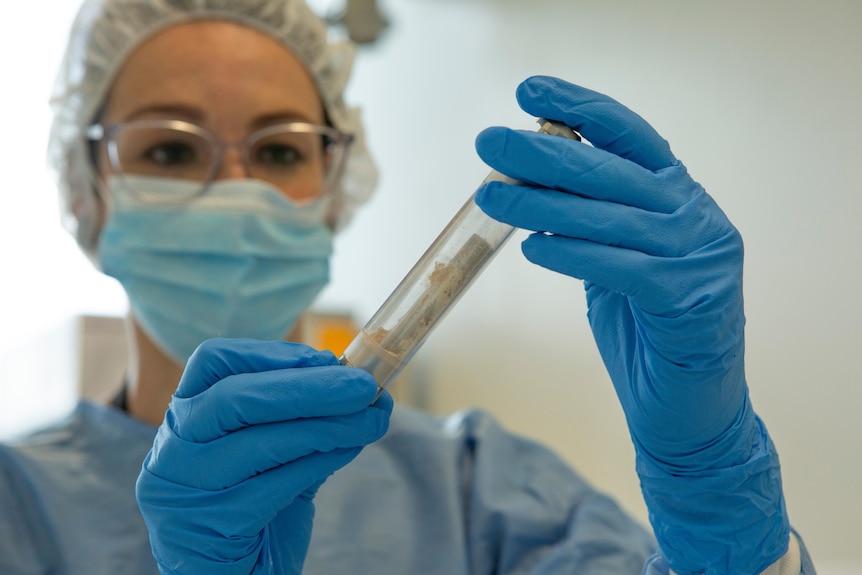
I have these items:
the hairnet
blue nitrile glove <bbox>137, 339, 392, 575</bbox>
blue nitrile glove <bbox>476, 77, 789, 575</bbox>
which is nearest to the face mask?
the hairnet

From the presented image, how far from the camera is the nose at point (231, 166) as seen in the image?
4.19 ft

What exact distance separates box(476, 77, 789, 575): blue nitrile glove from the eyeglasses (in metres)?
0.64

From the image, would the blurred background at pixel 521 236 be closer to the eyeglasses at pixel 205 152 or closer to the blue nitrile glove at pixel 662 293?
the blue nitrile glove at pixel 662 293

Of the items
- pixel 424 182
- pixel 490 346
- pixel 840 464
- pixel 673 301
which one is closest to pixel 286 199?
pixel 673 301

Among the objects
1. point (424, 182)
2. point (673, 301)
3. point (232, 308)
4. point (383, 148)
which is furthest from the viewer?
point (383, 148)

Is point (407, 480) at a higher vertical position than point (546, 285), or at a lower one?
lower

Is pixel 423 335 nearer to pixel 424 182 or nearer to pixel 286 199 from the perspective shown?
pixel 286 199

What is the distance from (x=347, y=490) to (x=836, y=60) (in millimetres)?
858

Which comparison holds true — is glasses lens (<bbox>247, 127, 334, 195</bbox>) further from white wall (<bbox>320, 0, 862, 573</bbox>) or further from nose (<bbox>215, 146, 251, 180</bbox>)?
white wall (<bbox>320, 0, 862, 573</bbox>)

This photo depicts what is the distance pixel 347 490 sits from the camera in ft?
4.18

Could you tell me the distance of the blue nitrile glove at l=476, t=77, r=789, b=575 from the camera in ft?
2.39

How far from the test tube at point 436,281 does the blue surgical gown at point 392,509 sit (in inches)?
19.0

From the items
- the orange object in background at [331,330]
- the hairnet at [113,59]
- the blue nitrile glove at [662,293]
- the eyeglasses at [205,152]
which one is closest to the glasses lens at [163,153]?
the eyeglasses at [205,152]

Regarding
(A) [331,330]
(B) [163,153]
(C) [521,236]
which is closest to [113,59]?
(B) [163,153]
